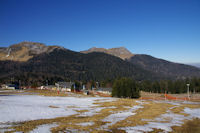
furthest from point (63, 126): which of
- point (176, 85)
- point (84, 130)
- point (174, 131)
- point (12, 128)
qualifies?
point (176, 85)

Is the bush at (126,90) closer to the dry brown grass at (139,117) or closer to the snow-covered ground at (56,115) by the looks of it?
the dry brown grass at (139,117)

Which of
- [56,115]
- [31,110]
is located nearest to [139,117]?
[56,115]

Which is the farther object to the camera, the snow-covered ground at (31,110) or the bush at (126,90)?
the bush at (126,90)

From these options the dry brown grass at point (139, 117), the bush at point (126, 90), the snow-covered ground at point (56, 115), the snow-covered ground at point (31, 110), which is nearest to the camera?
the snow-covered ground at point (56, 115)

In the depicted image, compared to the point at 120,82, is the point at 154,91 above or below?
below

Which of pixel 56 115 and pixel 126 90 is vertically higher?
pixel 56 115

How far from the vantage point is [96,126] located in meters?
21.2

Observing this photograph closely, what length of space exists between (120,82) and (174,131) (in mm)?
69366

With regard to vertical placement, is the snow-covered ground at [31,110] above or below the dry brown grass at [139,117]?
above

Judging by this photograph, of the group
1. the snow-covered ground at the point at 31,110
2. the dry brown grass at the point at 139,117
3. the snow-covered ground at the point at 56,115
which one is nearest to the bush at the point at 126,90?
the dry brown grass at the point at 139,117

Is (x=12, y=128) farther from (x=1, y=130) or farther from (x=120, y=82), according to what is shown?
(x=120, y=82)

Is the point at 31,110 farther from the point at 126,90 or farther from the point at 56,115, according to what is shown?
the point at 126,90

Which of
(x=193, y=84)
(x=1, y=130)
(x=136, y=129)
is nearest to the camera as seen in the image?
(x=1, y=130)

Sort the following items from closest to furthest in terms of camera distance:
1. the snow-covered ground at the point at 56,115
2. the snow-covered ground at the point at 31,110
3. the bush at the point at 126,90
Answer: the snow-covered ground at the point at 56,115
the snow-covered ground at the point at 31,110
the bush at the point at 126,90
